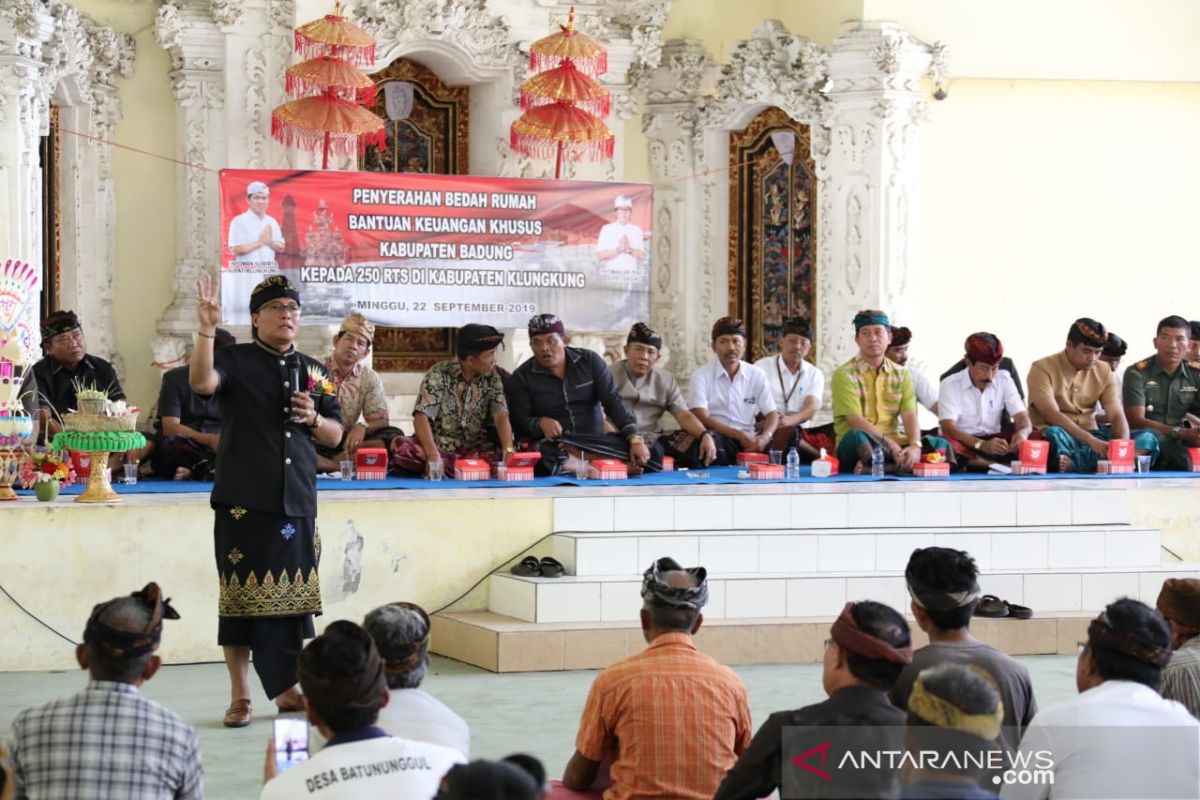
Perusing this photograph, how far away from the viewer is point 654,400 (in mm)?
8875

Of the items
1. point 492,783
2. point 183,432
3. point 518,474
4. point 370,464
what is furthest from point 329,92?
point 492,783

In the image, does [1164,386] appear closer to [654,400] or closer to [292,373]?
[654,400]

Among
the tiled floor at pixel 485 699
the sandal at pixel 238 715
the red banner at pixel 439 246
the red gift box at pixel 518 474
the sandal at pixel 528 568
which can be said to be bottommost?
the tiled floor at pixel 485 699

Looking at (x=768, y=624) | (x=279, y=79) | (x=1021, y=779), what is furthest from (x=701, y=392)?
(x=1021, y=779)

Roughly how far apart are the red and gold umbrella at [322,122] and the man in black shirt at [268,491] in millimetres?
4716

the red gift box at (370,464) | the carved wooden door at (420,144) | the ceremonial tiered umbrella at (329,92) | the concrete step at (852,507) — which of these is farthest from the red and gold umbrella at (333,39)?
the concrete step at (852,507)

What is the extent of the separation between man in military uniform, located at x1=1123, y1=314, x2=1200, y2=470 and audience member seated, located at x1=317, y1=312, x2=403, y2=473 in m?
3.87

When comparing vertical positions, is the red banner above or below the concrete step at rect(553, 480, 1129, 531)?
above

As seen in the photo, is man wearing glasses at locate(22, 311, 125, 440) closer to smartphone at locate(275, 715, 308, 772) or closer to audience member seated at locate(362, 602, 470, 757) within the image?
audience member seated at locate(362, 602, 470, 757)

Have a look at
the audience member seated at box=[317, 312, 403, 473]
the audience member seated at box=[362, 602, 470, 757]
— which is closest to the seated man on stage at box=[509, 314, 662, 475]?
the audience member seated at box=[317, 312, 403, 473]

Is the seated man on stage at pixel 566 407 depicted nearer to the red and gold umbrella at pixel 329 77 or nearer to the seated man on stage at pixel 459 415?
the seated man on stage at pixel 459 415

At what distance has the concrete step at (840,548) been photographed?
696 centimetres

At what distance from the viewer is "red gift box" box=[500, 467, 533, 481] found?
25.5ft

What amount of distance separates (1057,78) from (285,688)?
7576 millimetres
